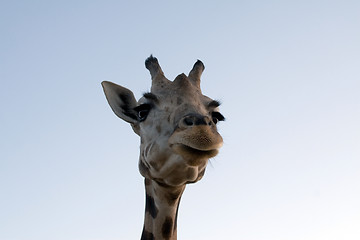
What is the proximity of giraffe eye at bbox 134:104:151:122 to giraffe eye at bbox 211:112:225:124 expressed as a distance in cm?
92

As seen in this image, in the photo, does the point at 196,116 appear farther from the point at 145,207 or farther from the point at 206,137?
the point at 145,207

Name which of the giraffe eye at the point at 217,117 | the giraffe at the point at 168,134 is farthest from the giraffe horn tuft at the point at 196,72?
the giraffe eye at the point at 217,117

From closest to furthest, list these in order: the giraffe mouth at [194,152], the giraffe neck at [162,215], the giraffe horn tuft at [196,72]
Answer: the giraffe mouth at [194,152] → the giraffe neck at [162,215] → the giraffe horn tuft at [196,72]

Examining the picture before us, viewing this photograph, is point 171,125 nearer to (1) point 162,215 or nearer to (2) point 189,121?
(2) point 189,121

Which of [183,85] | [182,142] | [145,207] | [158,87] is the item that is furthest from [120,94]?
[182,142]

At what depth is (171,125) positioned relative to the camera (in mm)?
5520

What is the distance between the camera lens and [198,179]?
572 centimetres

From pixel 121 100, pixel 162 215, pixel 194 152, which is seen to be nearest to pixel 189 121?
pixel 194 152

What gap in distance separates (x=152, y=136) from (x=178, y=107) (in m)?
0.52

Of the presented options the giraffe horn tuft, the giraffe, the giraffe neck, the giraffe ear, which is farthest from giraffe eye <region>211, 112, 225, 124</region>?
the giraffe ear

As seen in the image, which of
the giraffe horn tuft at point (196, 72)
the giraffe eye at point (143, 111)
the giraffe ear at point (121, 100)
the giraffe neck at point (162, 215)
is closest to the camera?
the giraffe eye at point (143, 111)

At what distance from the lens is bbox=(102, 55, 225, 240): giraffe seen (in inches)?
197

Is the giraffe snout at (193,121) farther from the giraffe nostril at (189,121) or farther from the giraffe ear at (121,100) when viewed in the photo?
the giraffe ear at (121,100)

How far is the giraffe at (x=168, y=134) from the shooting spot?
500 cm
